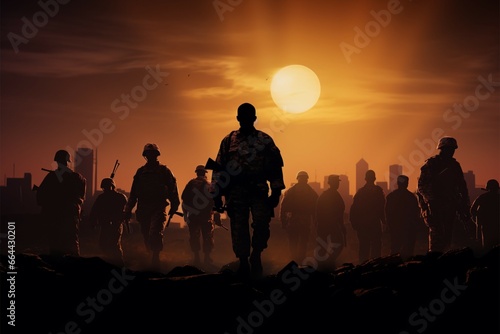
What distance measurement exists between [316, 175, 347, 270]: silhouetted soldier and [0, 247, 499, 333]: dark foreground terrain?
28.4 feet

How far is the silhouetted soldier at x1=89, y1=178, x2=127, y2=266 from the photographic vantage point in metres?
16.3

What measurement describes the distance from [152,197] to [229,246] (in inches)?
658

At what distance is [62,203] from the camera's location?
48.4ft

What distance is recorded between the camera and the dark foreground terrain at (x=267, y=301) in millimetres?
7129

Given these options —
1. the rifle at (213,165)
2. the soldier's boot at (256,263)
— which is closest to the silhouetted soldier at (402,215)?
the soldier's boot at (256,263)

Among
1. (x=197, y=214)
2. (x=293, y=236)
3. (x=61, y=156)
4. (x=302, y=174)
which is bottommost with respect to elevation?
(x=293, y=236)

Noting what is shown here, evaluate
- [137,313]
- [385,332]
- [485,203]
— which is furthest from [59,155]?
[485,203]

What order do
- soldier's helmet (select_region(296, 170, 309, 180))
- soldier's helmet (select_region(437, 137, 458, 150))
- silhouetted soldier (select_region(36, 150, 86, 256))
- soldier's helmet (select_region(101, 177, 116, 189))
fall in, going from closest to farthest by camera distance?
silhouetted soldier (select_region(36, 150, 86, 256)) → soldier's helmet (select_region(437, 137, 458, 150)) → soldier's helmet (select_region(101, 177, 116, 189)) → soldier's helmet (select_region(296, 170, 309, 180))

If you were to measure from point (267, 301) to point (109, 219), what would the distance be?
9.63m

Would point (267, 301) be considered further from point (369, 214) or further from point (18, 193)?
point (18, 193)

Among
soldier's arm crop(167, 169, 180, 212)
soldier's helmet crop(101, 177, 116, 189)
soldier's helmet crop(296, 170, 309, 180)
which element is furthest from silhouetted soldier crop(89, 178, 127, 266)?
soldier's helmet crop(296, 170, 309, 180)

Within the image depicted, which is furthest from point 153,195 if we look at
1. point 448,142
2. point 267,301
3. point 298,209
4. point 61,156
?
point 267,301

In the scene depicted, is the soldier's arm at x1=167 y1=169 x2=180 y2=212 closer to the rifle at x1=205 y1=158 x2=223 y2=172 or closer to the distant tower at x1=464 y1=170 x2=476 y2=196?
the rifle at x1=205 y1=158 x2=223 y2=172

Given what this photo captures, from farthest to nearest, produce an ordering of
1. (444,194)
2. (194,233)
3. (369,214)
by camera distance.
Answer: (194,233)
(369,214)
(444,194)
